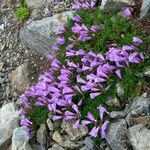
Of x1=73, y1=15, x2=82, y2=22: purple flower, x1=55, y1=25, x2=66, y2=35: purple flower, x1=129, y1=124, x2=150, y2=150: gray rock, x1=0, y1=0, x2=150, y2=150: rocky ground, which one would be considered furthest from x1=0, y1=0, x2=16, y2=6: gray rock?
x1=129, y1=124, x2=150, y2=150: gray rock

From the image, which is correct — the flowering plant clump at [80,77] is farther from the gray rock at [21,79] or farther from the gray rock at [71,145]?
the gray rock at [21,79]

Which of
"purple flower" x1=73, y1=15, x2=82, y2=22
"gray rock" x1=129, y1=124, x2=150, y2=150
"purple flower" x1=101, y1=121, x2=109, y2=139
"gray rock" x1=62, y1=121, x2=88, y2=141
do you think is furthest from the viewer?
"purple flower" x1=73, y1=15, x2=82, y2=22

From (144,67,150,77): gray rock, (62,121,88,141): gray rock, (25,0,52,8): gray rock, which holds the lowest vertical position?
(62,121,88,141): gray rock

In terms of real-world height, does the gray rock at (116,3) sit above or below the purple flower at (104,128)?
above

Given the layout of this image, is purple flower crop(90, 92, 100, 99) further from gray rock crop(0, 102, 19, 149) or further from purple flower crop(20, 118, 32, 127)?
gray rock crop(0, 102, 19, 149)

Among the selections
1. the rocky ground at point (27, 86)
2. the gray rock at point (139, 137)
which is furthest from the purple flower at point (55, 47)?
the gray rock at point (139, 137)

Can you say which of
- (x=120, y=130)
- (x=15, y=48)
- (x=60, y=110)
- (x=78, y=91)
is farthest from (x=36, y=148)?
(x=15, y=48)
